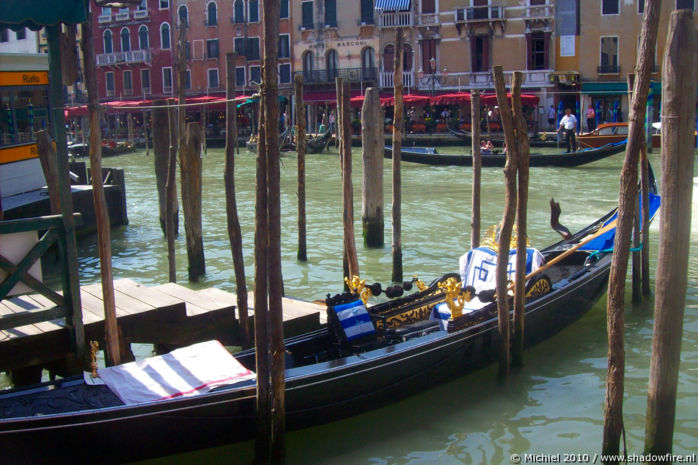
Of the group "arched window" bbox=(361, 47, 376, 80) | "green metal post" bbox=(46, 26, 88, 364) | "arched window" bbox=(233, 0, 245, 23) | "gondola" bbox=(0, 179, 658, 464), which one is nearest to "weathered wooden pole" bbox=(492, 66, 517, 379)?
"gondola" bbox=(0, 179, 658, 464)

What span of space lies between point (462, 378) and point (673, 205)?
2212 millimetres

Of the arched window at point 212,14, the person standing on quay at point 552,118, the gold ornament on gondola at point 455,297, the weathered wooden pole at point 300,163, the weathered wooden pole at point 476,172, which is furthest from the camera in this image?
the arched window at point 212,14

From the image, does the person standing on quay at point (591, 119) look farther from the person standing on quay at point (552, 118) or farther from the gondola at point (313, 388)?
the gondola at point (313, 388)

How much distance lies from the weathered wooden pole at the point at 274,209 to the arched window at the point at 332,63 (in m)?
27.4

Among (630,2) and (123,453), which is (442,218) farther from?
(630,2)

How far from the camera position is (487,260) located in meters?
5.74

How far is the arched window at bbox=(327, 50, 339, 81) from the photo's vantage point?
30.7 meters

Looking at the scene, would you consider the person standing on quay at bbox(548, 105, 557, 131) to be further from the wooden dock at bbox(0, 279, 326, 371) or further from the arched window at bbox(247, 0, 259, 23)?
the wooden dock at bbox(0, 279, 326, 371)

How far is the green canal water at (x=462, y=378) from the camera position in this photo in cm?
428

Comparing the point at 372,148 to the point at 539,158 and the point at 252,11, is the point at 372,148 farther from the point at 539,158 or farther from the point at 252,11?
the point at 252,11

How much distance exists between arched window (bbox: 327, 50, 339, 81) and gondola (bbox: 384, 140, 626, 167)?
12.4 metres

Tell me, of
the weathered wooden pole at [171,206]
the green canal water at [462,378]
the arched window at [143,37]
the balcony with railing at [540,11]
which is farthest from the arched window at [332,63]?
the weathered wooden pole at [171,206]

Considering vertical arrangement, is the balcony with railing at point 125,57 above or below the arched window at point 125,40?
below

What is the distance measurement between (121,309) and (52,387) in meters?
0.92
